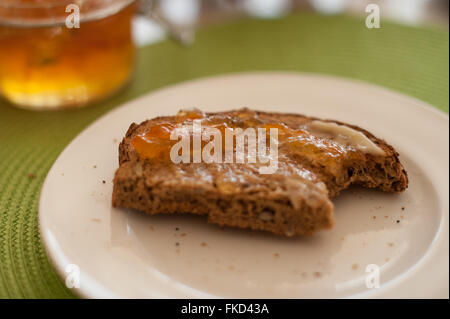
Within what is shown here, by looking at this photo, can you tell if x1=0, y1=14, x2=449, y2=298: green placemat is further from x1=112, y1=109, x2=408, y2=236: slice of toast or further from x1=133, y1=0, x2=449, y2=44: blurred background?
x1=112, y1=109, x2=408, y2=236: slice of toast

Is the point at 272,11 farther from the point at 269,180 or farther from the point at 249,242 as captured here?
the point at 249,242

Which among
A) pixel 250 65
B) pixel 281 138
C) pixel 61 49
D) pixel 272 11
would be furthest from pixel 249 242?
pixel 272 11

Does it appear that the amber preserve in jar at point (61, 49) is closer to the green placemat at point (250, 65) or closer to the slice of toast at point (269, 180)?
the green placemat at point (250, 65)

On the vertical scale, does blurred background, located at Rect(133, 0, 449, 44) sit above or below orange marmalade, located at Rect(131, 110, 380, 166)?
above

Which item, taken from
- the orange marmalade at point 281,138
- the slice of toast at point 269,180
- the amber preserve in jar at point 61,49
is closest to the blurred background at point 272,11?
the amber preserve in jar at point 61,49

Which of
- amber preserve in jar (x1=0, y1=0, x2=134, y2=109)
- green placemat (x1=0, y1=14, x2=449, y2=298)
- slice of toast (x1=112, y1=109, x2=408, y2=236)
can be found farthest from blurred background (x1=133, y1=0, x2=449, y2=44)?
slice of toast (x1=112, y1=109, x2=408, y2=236)

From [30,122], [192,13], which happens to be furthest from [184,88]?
[192,13]
